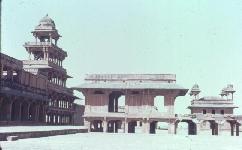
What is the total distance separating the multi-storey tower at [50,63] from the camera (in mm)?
55938

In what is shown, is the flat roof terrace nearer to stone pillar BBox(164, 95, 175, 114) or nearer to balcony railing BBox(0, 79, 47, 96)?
stone pillar BBox(164, 95, 175, 114)

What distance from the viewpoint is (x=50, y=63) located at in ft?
186

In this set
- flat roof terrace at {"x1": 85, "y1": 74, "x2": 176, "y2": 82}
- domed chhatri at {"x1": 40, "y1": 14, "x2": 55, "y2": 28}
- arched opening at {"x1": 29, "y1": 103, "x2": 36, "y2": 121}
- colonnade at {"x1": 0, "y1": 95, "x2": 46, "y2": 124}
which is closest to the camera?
colonnade at {"x1": 0, "y1": 95, "x2": 46, "y2": 124}

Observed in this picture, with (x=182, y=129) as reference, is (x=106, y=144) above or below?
above

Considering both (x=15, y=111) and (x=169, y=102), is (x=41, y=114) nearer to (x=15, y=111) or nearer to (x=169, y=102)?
(x=15, y=111)

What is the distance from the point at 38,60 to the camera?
56.2 meters

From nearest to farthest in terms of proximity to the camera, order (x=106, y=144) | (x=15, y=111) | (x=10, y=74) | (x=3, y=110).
Result: (x=106, y=144), (x=3, y=110), (x=10, y=74), (x=15, y=111)

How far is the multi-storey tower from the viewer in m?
55.9

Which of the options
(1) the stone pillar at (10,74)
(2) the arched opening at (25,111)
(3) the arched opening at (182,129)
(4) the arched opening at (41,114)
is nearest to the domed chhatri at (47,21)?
(4) the arched opening at (41,114)

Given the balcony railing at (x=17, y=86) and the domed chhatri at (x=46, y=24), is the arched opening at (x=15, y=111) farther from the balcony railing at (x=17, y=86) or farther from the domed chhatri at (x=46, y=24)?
the domed chhatri at (x=46, y=24)

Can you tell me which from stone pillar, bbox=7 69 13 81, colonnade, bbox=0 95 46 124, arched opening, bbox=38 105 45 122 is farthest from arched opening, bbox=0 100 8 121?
arched opening, bbox=38 105 45 122

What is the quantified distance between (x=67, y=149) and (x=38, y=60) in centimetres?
3757

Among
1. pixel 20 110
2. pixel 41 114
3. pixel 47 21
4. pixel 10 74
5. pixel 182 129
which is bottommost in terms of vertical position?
pixel 182 129

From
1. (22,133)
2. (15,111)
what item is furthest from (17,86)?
(22,133)
